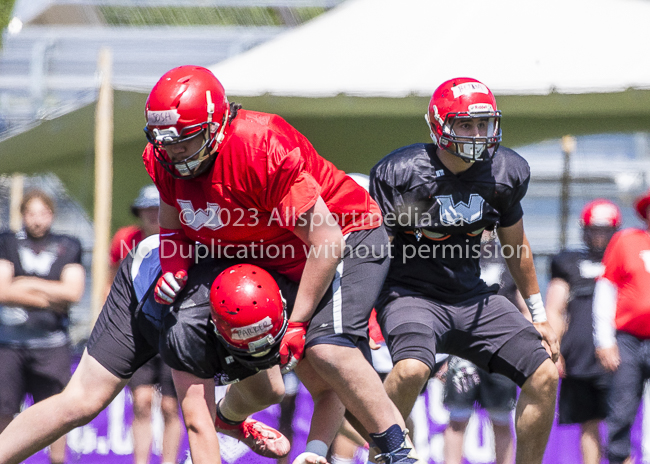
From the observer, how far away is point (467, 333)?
4.17m

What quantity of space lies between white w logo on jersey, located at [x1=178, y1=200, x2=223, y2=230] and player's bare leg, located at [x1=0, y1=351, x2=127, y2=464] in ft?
2.77

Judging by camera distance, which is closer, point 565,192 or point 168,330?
point 168,330

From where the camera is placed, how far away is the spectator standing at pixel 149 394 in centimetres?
553

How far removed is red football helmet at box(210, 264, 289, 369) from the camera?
134 inches

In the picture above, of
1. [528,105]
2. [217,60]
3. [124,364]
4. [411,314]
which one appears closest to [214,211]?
[124,364]

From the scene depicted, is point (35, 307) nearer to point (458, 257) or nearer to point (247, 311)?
point (247, 311)

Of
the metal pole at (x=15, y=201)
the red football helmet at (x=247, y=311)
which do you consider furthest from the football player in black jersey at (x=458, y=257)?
the metal pole at (x=15, y=201)

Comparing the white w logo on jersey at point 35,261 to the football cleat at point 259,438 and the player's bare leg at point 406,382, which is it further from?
the player's bare leg at point 406,382

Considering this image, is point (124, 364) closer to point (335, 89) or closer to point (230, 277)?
point (230, 277)

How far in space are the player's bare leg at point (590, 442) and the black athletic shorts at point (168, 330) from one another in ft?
9.97

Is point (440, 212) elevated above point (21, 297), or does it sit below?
above

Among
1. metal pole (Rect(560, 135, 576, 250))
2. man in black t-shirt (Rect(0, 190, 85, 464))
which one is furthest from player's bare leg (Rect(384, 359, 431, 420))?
metal pole (Rect(560, 135, 576, 250))

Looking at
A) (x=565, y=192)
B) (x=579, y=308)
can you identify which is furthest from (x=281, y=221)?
(x=565, y=192)

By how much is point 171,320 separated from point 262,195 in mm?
749
